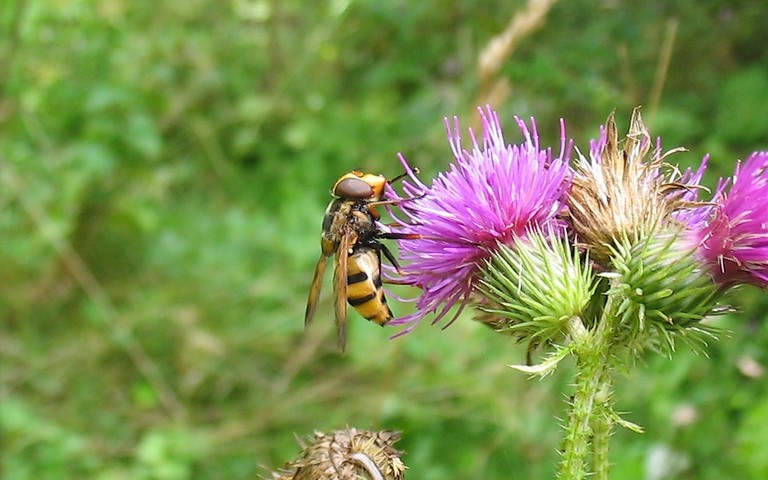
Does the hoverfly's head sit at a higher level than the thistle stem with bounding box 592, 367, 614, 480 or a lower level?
higher

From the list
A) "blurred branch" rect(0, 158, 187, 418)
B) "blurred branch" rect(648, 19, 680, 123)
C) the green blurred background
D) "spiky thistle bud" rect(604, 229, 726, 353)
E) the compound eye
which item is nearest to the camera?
"spiky thistle bud" rect(604, 229, 726, 353)

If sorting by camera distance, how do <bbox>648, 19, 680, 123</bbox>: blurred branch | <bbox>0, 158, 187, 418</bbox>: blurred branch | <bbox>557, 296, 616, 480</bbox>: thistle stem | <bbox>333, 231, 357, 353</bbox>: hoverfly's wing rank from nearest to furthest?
<bbox>557, 296, 616, 480</bbox>: thistle stem < <bbox>333, 231, 357, 353</bbox>: hoverfly's wing < <bbox>648, 19, 680, 123</bbox>: blurred branch < <bbox>0, 158, 187, 418</bbox>: blurred branch

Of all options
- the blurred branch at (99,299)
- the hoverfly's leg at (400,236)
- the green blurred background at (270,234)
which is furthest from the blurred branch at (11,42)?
the hoverfly's leg at (400,236)

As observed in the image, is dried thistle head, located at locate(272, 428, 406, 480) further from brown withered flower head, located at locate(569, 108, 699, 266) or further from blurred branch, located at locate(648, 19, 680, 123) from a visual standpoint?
blurred branch, located at locate(648, 19, 680, 123)

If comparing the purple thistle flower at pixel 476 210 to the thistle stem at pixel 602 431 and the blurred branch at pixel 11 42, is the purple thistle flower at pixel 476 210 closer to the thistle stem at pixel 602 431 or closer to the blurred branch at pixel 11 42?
the thistle stem at pixel 602 431

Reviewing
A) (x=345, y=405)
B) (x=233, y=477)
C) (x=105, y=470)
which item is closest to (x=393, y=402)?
(x=345, y=405)

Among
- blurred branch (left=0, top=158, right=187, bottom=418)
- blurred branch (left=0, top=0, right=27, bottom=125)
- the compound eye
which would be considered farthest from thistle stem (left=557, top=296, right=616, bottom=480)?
blurred branch (left=0, top=0, right=27, bottom=125)
